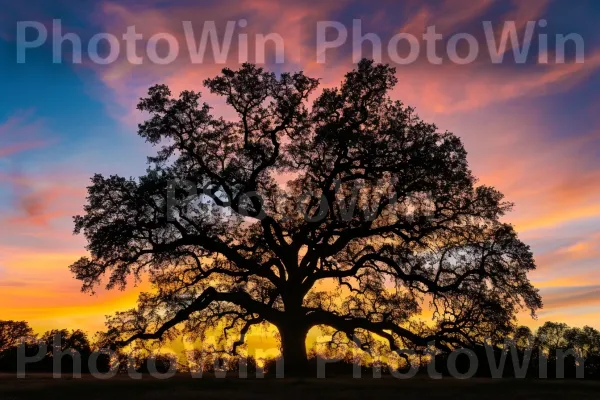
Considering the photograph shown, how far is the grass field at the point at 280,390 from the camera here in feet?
55.5

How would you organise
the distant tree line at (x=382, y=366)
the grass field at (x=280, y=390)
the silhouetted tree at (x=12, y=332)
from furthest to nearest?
1. the silhouetted tree at (x=12, y=332)
2. the distant tree line at (x=382, y=366)
3. the grass field at (x=280, y=390)

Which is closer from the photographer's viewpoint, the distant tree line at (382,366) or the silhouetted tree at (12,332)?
the distant tree line at (382,366)

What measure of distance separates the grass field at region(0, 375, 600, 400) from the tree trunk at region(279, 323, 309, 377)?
19.9 ft

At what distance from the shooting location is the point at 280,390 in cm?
1845

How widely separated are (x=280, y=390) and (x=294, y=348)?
9063 millimetres

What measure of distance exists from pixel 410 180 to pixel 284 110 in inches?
279

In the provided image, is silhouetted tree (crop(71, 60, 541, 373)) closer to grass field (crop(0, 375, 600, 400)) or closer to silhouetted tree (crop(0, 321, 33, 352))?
grass field (crop(0, 375, 600, 400))

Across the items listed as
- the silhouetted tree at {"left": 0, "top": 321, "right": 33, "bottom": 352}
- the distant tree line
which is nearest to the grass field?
the distant tree line

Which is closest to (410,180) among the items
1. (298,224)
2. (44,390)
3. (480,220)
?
(480,220)

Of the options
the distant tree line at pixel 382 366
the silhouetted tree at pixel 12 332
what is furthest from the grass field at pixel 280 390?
the silhouetted tree at pixel 12 332

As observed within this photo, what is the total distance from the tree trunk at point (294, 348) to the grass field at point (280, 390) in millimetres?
6068

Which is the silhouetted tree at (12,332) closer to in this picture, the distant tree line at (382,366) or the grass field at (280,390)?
the distant tree line at (382,366)

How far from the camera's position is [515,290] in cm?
2678

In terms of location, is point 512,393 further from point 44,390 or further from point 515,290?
point 44,390
